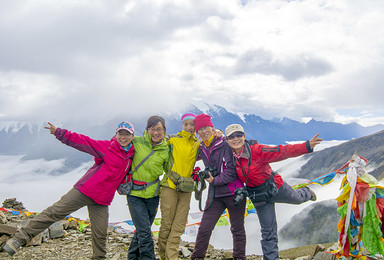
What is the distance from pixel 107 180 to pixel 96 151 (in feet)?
2.47

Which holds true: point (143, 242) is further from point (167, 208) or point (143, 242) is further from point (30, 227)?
point (30, 227)

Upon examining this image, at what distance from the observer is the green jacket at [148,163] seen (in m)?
6.02

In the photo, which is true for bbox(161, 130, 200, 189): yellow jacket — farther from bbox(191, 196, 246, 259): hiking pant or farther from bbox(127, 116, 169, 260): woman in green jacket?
bbox(191, 196, 246, 259): hiking pant

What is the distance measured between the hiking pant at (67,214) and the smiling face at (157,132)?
218 centimetres

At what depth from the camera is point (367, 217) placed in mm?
5934

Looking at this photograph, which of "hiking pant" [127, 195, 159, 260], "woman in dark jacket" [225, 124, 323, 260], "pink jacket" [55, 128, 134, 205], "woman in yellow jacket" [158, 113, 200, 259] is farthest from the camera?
"pink jacket" [55, 128, 134, 205]

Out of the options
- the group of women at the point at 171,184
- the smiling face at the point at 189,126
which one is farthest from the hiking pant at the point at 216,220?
the smiling face at the point at 189,126

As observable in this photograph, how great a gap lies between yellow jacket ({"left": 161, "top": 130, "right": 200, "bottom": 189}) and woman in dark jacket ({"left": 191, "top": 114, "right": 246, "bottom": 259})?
0.83 feet

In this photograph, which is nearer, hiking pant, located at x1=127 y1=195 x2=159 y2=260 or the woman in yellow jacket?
the woman in yellow jacket

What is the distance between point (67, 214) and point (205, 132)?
388cm

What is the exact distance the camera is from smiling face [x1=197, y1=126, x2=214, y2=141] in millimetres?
6160

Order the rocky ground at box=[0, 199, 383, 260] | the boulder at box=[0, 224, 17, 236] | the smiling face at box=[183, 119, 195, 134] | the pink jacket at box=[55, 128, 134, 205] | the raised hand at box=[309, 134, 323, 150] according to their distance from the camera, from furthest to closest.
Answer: the boulder at box=[0, 224, 17, 236], the rocky ground at box=[0, 199, 383, 260], the smiling face at box=[183, 119, 195, 134], the pink jacket at box=[55, 128, 134, 205], the raised hand at box=[309, 134, 323, 150]

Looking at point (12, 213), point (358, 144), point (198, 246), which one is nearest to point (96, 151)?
point (198, 246)

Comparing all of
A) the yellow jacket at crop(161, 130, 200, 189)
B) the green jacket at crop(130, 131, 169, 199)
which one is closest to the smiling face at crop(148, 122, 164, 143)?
the green jacket at crop(130, 131, 169, 199)
